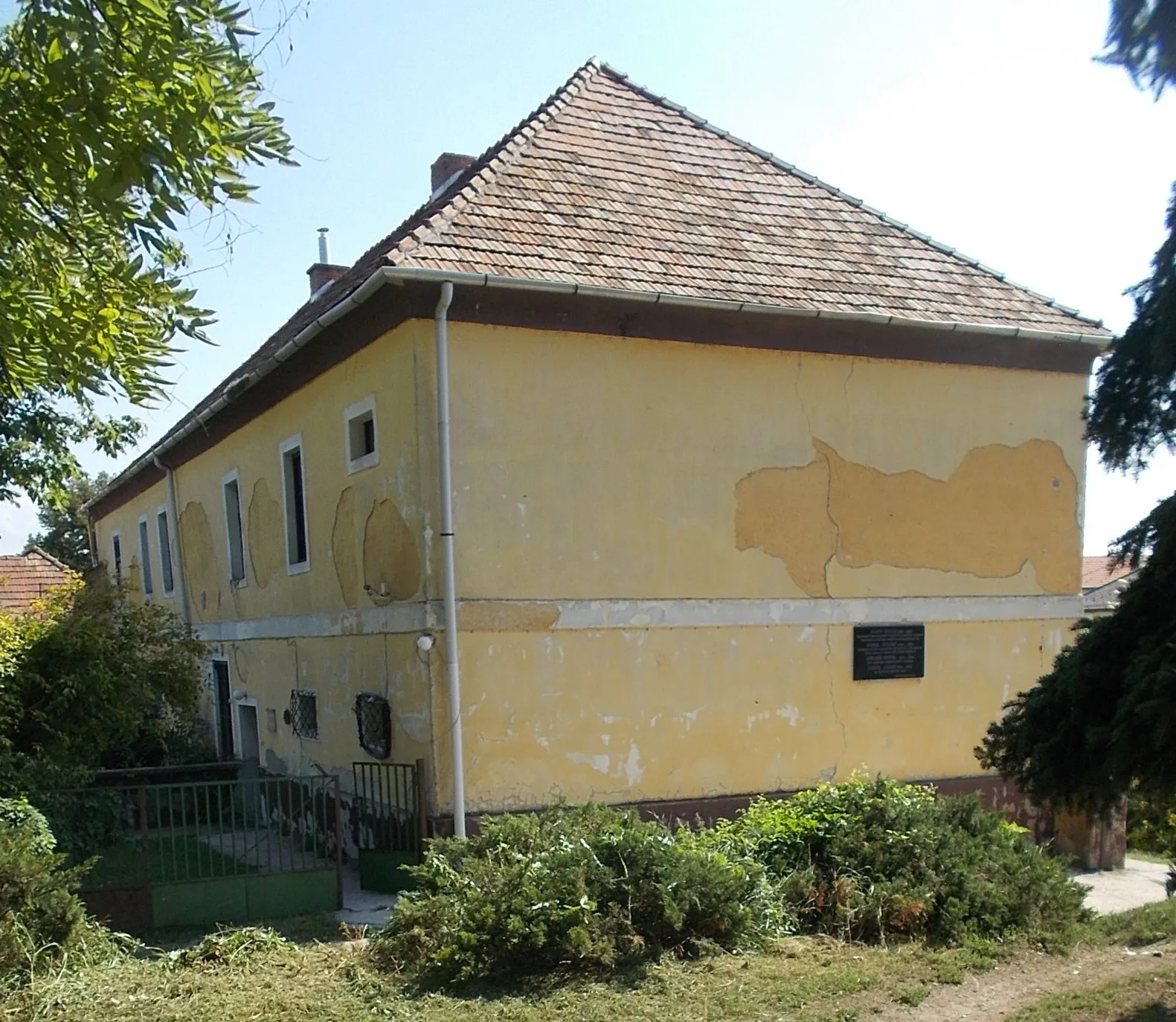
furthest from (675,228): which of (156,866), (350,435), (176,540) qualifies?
(176,540)

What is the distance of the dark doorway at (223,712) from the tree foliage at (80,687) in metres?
3.82

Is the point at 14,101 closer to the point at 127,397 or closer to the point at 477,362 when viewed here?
the point at 127,397

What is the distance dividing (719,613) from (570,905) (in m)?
4.51

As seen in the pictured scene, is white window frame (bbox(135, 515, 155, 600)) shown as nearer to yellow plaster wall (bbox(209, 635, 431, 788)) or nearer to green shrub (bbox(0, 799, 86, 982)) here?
yellow plaster wall (bbox(209, 635, 431, 788))

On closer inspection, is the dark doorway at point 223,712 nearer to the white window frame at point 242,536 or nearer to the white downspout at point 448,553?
the white window frame at point 242,536

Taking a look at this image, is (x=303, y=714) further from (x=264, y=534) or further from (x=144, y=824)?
(x=144, y=824)

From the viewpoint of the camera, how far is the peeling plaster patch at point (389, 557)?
32.9ft

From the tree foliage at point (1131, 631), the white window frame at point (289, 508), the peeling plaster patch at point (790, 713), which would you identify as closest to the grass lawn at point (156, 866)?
the white window frame at point (289, 508)

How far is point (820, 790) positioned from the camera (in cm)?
862

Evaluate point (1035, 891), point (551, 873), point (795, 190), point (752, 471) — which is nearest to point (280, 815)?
point (551, 873)

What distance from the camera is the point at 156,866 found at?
10094 millimetres

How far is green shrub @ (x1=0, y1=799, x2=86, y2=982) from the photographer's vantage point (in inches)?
254

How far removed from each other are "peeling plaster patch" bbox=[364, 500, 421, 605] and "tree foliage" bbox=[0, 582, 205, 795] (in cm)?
251

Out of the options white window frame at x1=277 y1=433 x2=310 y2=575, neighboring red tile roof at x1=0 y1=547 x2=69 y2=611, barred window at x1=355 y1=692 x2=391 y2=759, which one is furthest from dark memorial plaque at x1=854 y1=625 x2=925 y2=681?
neighboring red tile roof at x1=0 y1=547 x2=69 y2=611
